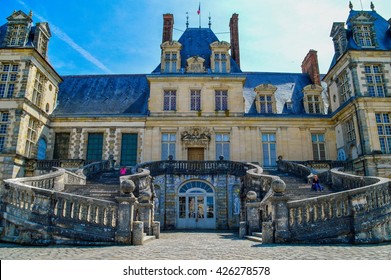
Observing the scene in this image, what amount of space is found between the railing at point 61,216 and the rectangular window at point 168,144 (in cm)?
1346

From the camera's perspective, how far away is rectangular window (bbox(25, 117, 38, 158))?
19.3 metres

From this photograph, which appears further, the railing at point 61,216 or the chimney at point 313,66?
the chimney at point 313,66

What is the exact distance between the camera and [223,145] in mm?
21750

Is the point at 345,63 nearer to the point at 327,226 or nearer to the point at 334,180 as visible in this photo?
the point at 334,180

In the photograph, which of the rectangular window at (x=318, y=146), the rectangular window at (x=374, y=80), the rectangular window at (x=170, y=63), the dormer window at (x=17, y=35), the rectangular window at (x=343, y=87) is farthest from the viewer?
the rectangular window at (x=170, y=63)

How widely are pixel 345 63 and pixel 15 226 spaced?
20952 millimetres

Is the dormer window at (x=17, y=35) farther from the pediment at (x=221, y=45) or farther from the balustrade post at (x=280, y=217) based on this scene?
the balustrade post at (x=280, y=217)

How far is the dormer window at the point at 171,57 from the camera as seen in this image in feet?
76.4

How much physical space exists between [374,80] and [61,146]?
72.4 feet

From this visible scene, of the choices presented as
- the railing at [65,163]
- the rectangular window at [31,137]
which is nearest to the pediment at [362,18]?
the railing at [65,163]

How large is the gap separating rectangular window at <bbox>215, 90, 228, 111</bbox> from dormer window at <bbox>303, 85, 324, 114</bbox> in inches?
258

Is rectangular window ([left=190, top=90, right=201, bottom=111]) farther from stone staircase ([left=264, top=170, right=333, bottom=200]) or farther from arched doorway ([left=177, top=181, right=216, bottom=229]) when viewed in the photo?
stone staircase ([left=264, top=170, right=333, bottom=200])

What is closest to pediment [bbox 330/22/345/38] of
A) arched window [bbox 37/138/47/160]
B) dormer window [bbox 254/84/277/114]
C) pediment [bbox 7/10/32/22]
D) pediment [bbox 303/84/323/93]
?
pediment [bbox 303/84/323/93]
